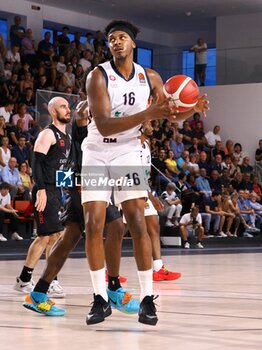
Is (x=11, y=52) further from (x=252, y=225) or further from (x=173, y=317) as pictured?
(x=173, y=317)

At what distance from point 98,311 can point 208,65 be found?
20620 millimetres

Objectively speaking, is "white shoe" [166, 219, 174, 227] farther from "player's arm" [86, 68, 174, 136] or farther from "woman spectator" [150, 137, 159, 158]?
"player's arm" [86, 68, 174, 136]

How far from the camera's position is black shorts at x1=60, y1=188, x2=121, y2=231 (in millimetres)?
6441

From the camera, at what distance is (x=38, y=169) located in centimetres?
739

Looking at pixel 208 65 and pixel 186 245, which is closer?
pixel 186 245

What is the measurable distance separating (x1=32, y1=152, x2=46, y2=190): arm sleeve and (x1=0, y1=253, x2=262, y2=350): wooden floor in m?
1.01

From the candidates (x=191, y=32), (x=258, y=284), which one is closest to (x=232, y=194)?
(x=191, y=32)

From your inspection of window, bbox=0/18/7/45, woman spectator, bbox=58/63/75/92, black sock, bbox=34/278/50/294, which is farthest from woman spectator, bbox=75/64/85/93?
black sock, bbox=34/278/50/294

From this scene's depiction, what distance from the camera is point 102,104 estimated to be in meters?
5.60

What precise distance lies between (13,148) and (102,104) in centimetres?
1198

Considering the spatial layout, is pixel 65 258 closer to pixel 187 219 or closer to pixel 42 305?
pixel 42 305

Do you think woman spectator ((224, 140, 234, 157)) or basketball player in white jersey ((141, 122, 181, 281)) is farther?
woman spectator ((224, 140, 234, 157))

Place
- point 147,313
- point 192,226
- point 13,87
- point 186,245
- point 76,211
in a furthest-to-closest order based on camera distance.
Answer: point 13,87 → point 192,226 → point 186,245 → point 76,211 → point 147,313

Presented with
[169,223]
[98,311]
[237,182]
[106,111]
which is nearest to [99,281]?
[98,311]
